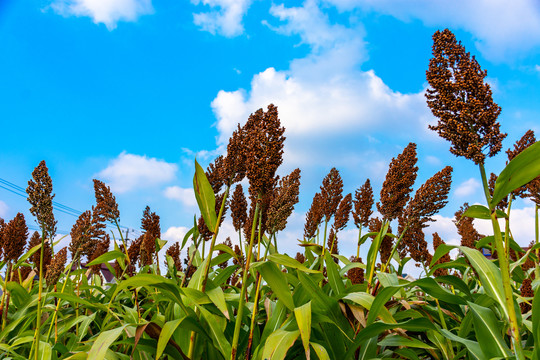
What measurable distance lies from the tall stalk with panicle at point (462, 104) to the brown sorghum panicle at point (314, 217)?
2.20 m

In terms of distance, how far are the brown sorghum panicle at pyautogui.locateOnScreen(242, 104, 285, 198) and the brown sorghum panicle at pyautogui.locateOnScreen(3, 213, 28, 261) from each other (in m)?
2.82

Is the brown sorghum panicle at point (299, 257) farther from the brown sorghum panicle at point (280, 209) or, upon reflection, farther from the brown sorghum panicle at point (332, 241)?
the brown sorghum panicle at point (280, 209)

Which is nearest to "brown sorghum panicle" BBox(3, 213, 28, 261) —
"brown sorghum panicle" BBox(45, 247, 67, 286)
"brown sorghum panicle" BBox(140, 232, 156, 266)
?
"brown sorghum panicle" BBox(140, 232, 156, 266)

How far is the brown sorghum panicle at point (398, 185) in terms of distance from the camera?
298 centimetres

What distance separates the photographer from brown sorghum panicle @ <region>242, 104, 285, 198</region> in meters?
2.35

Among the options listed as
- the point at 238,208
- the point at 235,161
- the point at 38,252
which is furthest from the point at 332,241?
the point at 38,252

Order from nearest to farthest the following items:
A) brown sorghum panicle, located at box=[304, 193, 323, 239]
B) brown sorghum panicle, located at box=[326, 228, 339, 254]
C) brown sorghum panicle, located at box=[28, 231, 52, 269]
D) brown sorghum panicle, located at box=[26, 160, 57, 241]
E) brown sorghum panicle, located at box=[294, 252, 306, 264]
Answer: brown sorghum panicle, located at box=[26, 160, 57, 241] < brown sorghum panicle, located at box=[304, 193, 323, 239] < brown sorghum panicle, located at box=[326, 228, 339, 254] < brown sorghum panicle, located at box=[28, 231, 52, 269] < brown sorghum panicle, located at box=[294, 252, 306, 264]

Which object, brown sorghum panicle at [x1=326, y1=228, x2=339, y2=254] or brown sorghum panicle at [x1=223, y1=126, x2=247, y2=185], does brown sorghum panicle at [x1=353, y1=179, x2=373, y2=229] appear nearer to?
brown sorghum panicle at [x1=326, y1=228, x2=339, y2=254]

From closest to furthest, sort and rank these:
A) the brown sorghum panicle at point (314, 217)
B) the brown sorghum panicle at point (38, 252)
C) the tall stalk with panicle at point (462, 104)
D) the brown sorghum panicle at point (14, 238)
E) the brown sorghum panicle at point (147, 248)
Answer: the tall stalk with panicle at point (462, 104), the brown sorghum panicle at point (14, 238), the brown sorghum panicle at point (147, 248), the brown sorghum panicle at point (314, 217), the brown sorghum panicle at point (38, 252)

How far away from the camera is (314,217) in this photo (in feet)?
14.6

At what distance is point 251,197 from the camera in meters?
3.10

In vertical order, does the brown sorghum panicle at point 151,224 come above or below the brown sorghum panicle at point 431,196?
above

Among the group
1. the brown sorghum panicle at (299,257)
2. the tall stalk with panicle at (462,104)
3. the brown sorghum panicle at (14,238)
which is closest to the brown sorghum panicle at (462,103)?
the tall stalk with panicle at (462,104)

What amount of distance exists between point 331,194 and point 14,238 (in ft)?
11.4
